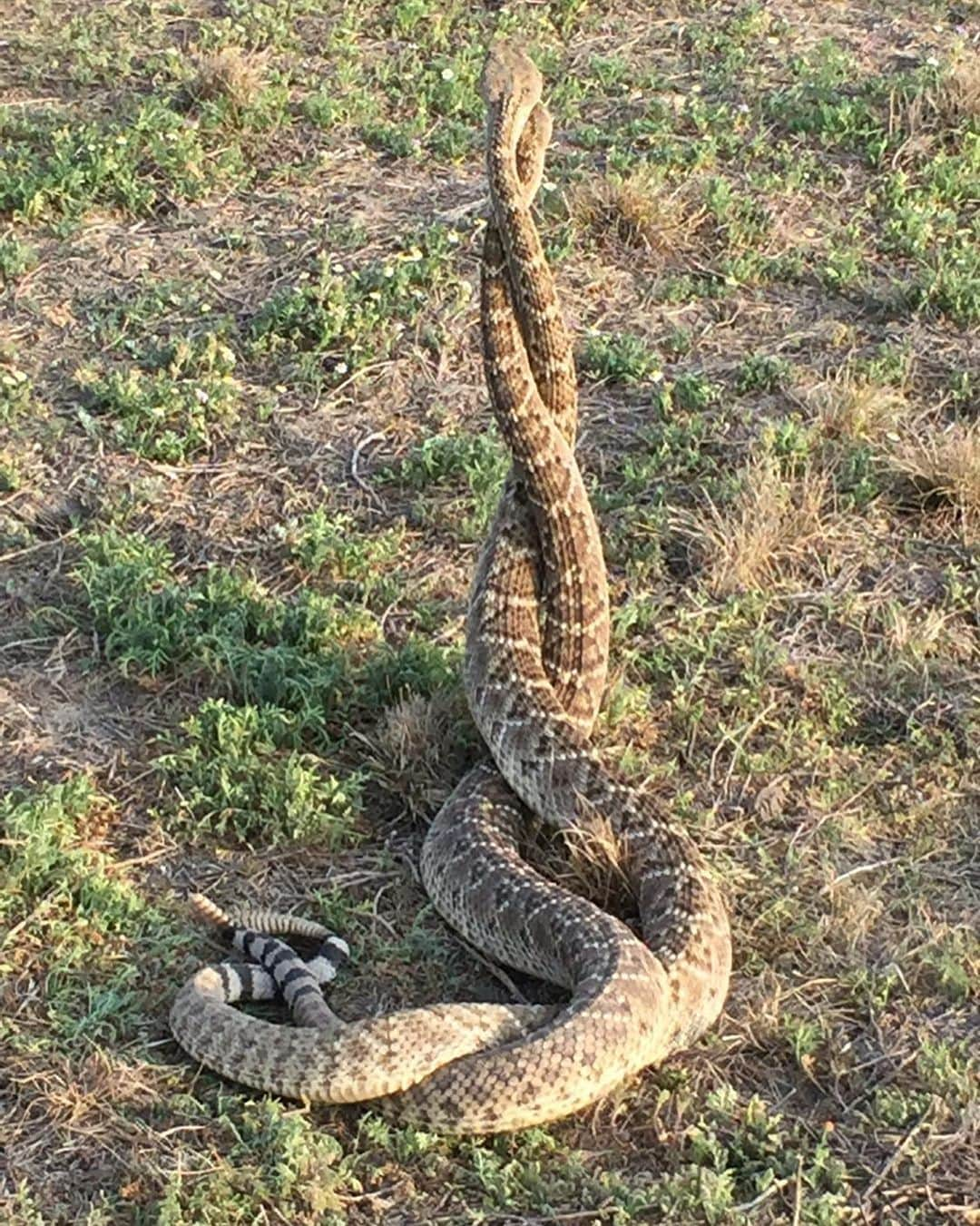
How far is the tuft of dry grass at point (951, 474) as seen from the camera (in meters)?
7.18

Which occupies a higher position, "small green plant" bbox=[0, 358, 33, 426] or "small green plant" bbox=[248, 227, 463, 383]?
"small green plant" bbox=[248, 227, 463, 383]

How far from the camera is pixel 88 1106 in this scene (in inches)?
188

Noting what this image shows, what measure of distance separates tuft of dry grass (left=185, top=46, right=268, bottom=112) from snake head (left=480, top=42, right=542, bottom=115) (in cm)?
338

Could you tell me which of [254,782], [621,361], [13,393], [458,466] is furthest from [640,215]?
[254,782]

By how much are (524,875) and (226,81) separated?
17.1 feet

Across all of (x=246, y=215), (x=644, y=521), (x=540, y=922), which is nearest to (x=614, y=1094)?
(x=540, y=922)

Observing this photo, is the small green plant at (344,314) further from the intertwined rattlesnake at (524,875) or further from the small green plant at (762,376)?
the intertwined rattlesnake at (524,875)

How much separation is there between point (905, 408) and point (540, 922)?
343 centimetres

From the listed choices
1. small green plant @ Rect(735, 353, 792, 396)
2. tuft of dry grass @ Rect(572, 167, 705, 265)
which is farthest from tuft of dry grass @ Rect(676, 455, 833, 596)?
tuft of dry grass @ Rect(572, 167, 705, 265)

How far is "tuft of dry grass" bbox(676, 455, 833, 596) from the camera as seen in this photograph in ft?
22.5

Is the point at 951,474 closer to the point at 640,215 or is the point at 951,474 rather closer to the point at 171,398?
the point at 640,215

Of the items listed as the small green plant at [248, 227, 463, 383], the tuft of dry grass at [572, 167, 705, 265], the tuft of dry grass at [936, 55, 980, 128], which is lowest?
the small green plant at [248, 227, 463, 383]

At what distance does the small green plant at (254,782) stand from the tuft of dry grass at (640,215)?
11.8 feet

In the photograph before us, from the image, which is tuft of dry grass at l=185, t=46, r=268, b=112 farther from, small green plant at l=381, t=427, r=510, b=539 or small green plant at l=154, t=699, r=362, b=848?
small green plant at l=154, t=699, r=362, b=848
